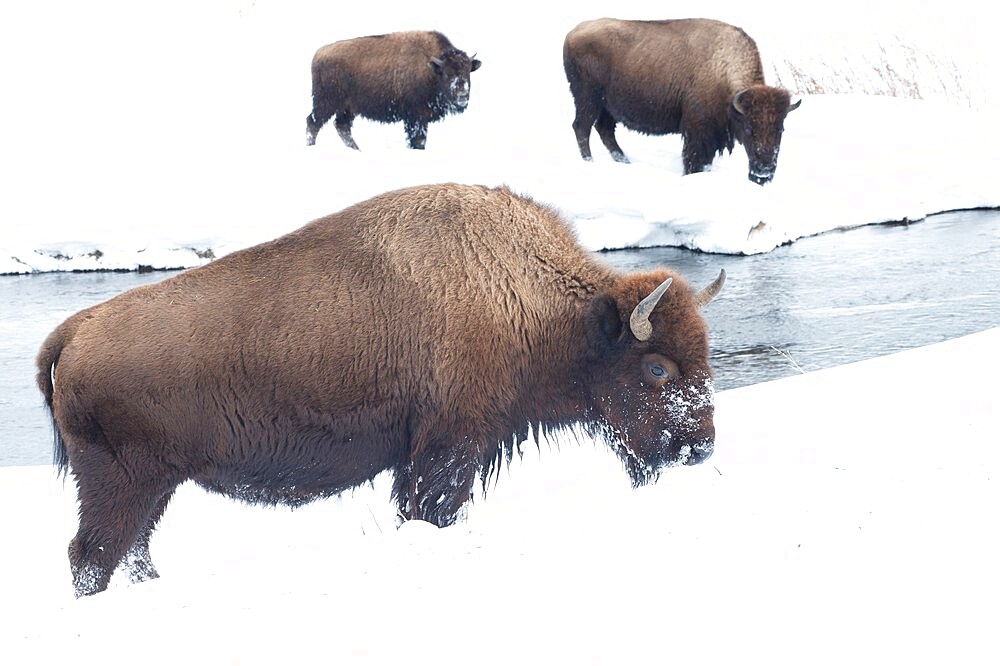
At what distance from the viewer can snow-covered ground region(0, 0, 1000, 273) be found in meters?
10.9

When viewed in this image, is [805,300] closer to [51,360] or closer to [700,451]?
[700,451]

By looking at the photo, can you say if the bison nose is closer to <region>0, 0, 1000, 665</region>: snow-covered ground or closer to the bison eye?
<region>0, 0, 1000, 665</region>: snow-covered ground

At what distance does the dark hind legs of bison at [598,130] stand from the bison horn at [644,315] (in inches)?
348

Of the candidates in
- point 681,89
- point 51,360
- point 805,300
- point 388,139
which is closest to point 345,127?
point 388,139

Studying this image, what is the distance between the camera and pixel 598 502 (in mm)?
3592

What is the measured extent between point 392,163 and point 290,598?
9.65m

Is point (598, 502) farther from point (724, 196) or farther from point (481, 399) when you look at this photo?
point (724, 196)

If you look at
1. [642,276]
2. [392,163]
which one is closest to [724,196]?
[392,163]

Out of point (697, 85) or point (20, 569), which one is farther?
point (697, 85)

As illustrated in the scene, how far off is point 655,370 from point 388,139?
39.6ft

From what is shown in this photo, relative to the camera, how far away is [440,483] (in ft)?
12.4

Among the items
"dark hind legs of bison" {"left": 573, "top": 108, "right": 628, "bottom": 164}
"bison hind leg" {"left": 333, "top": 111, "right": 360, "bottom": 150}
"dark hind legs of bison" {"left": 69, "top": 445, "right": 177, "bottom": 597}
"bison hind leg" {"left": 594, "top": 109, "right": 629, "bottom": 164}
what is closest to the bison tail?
"dark hind legs of bison" {"left": 69, "top": 445, "right": 177, "bottom": 597}

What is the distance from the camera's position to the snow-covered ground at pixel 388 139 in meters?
10.9

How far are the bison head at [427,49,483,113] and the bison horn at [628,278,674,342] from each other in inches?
→ 388
